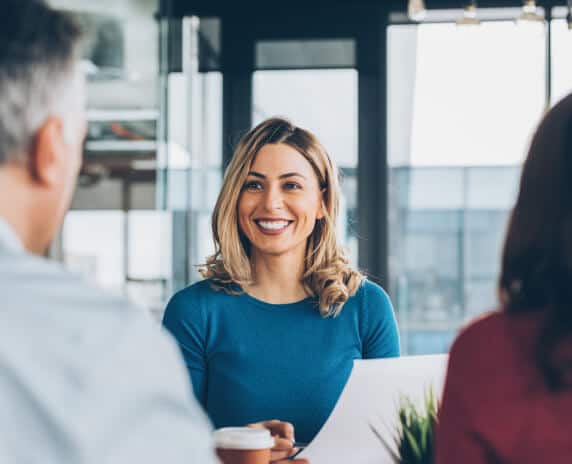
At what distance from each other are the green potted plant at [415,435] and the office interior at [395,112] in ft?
10.7

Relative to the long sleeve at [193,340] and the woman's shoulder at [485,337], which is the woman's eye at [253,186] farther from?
the woman's shoulder at [485,337]

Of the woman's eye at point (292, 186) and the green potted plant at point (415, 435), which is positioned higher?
the woman's eye at point (292, 186)

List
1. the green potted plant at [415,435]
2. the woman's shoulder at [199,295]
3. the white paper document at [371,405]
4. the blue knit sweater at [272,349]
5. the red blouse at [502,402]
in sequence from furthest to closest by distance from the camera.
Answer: the woman's shoulder at [199,295], the blue knit sweater at [272,349], the white paper document at [371,405], the green potted plant at [415,435], the red blouse at [502,402]

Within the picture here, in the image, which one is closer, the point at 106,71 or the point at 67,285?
the point at 67,285

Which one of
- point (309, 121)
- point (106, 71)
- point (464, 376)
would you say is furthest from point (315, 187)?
point (309, 121)

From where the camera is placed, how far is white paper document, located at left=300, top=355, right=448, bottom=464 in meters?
1.54

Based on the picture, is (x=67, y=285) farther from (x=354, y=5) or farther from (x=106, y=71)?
(x=354, y=5)

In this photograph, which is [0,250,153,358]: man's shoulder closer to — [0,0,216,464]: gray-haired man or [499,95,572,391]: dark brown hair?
[0,0,216,464]: gray-haired man

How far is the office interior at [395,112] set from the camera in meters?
4.81

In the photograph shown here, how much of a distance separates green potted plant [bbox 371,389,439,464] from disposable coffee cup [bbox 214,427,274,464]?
8.3 inches

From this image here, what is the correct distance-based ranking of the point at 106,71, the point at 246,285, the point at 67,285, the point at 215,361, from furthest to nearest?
the point at 106,71
the point at 246,285
the point at 215,361
the point at 67,285

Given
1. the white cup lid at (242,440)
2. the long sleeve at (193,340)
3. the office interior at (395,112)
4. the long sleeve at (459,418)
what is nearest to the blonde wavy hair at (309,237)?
the long sleeve at (193,340)

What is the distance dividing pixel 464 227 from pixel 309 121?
1.08m

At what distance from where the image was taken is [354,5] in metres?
4.89
